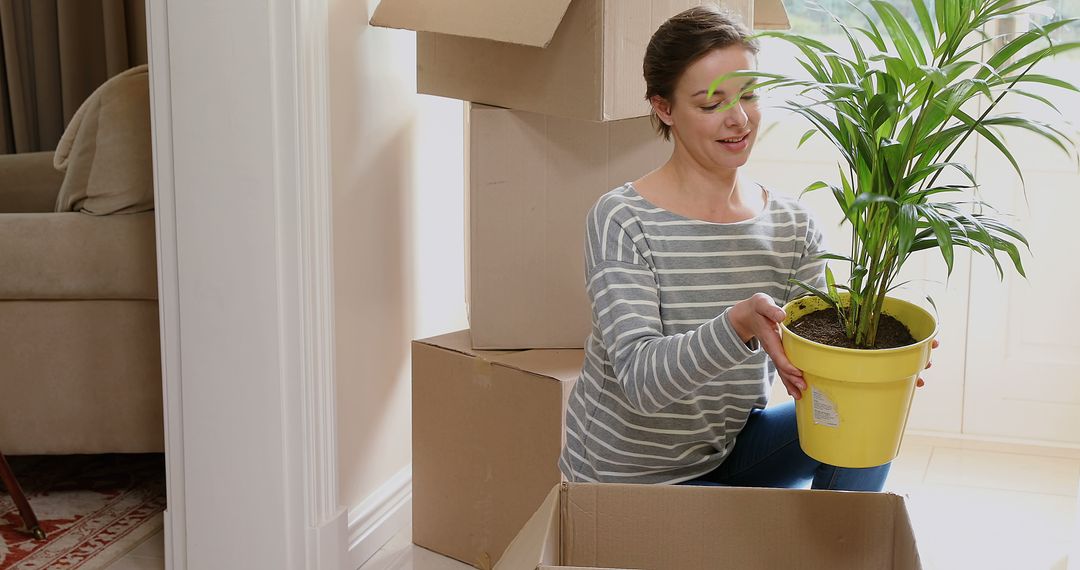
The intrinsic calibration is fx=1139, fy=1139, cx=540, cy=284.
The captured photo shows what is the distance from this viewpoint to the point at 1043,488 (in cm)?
268

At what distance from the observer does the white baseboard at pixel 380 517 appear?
2.22 m

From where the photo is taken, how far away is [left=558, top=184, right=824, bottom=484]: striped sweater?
1403 mm

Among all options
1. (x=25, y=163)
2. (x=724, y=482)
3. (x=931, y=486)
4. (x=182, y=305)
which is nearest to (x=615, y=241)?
(x=724, y=482)

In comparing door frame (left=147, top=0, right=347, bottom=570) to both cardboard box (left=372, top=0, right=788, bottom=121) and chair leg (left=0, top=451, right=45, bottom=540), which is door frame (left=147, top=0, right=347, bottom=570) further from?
chair leg (left=0, top=451, right=45, bottom=540)

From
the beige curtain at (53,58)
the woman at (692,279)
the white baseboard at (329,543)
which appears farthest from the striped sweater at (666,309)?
the beige curtain at (53,58)

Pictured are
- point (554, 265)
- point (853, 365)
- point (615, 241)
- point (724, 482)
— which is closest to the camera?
point (853, 365)

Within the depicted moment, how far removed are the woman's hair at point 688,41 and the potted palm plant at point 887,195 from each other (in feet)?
1.20

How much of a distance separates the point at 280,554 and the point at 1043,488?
5.82 ft

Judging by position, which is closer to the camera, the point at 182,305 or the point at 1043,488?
the point at 182,305

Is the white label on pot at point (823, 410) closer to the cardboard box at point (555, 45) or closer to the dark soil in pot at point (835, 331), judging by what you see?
the dark soil in pot at point (835, 331)

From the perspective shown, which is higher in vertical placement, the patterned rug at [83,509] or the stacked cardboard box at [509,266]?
the stacked cardboard box at [509,266]

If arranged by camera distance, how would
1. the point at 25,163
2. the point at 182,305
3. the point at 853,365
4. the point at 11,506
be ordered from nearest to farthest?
the point at 853,365
the point at 182,305
the point at 11,506
the point at 25,163

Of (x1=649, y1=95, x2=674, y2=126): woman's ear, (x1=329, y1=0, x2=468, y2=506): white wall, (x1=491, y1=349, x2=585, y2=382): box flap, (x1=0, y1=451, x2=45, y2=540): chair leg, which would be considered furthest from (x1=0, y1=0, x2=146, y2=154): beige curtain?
(x1=649, y1=95, x2=674, y2=126): woman's ear

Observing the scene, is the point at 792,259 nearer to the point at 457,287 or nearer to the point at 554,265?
the point at 554,265
